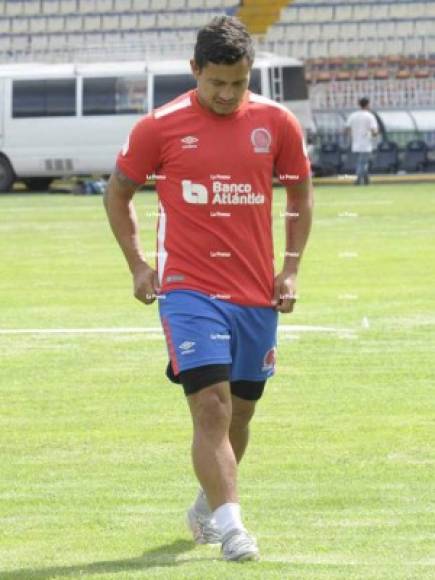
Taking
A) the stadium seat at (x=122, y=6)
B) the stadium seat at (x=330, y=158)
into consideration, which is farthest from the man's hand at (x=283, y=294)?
the stadium seat at (x=122, y=6)

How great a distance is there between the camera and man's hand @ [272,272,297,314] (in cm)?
663

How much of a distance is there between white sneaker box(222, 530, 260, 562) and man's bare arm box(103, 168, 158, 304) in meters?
→ 0.93

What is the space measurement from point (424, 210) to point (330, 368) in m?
16.9

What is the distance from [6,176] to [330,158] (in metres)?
6.91

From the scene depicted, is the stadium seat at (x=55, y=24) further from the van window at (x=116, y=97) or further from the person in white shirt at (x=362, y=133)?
the person in white shirt at (x=362, y=133)

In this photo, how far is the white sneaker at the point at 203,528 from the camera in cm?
677

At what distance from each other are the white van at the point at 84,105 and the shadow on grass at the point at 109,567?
102 feet

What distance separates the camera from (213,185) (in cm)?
645

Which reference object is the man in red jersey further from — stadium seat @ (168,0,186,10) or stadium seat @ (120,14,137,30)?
stadium seat @ (168,0,186,10)

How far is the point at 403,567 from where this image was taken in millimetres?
6207

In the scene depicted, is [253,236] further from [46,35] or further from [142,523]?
[46,35]

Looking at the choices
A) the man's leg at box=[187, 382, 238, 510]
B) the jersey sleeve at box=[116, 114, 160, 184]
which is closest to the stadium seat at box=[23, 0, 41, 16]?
the jersey sleeve at box=[116, 114, 160, 184]

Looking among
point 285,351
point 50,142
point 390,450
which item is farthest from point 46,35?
point 390,450

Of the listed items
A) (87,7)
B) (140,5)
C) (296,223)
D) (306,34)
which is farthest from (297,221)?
(140,5)
